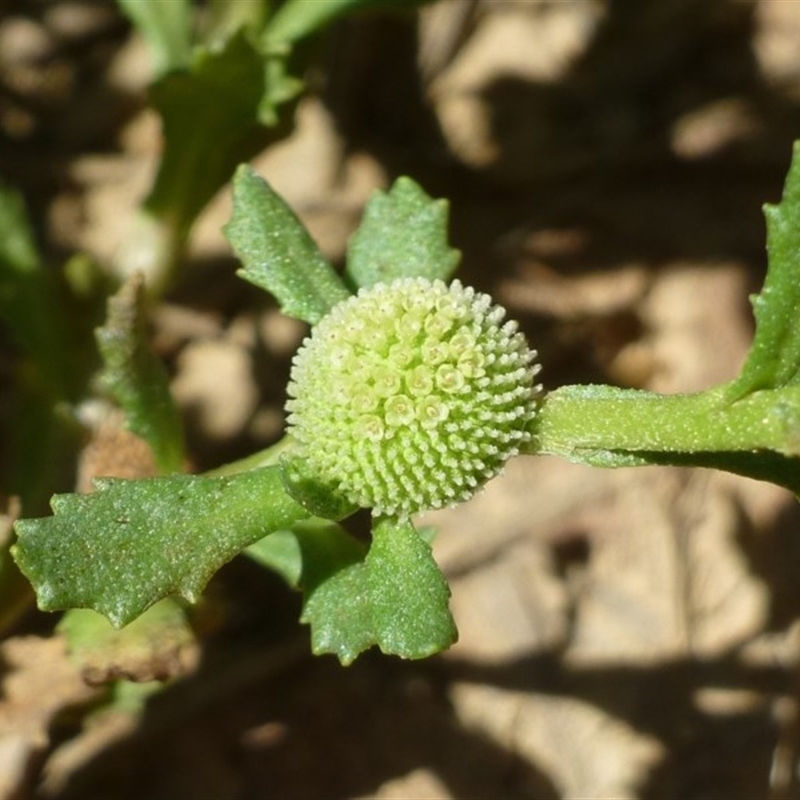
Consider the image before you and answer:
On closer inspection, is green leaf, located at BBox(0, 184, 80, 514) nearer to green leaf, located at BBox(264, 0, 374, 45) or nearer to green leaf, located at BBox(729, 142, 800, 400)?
green leaf, located at BBox(264, 0, 374, 45)

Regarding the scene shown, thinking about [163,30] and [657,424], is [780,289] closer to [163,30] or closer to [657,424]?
[657,424]

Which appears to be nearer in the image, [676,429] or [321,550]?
[676,429]

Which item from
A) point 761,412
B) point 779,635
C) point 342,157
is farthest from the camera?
point 342,157

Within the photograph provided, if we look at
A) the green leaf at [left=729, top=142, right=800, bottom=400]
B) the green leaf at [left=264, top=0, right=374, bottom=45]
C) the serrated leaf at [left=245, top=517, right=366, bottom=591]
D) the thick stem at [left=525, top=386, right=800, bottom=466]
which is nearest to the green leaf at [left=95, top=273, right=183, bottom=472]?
the serrated leaf at [left=245, top=517, right=366, bottom=591]

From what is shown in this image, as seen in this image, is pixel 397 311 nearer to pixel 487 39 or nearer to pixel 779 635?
pixel 779 635

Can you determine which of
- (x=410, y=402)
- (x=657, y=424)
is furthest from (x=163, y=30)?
(x=657, y=424)

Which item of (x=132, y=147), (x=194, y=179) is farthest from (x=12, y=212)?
(x=132, y=147)

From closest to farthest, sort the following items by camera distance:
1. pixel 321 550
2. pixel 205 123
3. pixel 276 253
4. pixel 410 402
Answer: pixel 410 402, pixel 321 550, pixel 276 253, pixel 205 123
